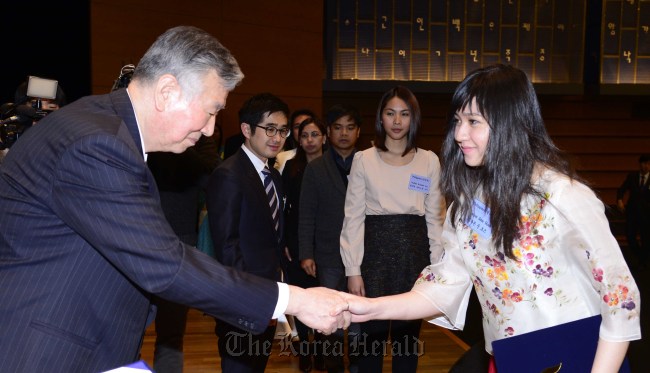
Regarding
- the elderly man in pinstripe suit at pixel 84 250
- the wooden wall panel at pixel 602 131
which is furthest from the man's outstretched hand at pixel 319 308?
the wooden wall panel at pixel 602 131

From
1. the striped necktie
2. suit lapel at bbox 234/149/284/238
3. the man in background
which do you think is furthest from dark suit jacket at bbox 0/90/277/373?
the man in background

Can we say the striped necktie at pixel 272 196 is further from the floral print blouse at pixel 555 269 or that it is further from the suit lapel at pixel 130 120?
the suit lapel at pixel 130 120

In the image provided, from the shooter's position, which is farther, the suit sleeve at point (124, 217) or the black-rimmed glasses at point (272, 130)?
the black-rimmed glasses at point (272, 130)

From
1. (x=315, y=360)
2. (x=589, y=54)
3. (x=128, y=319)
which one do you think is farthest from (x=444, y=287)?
(x=589, y=54)

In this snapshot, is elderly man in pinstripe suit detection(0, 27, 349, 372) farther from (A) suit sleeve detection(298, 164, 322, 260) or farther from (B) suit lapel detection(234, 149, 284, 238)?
(A) suit sleeve detection(298, 164, 322, 260)

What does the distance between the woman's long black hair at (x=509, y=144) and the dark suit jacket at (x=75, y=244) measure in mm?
782

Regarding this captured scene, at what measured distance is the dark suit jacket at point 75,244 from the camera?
130 centimetres

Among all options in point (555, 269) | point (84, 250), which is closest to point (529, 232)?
point (555, 269)

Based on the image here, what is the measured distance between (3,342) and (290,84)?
20.5 feet

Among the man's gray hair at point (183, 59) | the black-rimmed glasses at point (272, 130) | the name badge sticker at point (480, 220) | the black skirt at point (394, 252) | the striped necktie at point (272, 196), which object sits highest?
the man's gray hair at point (183, 59)

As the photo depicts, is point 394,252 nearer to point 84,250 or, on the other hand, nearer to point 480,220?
point 480,220

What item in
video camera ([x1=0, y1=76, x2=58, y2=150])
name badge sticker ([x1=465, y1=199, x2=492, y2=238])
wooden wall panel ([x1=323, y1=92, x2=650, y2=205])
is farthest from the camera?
wooden wall panel ([x1=323, y1=92, x2=650, y2=205])

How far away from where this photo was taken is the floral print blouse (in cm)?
148

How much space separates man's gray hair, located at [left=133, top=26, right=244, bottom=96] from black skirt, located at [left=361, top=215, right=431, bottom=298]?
1.79m
